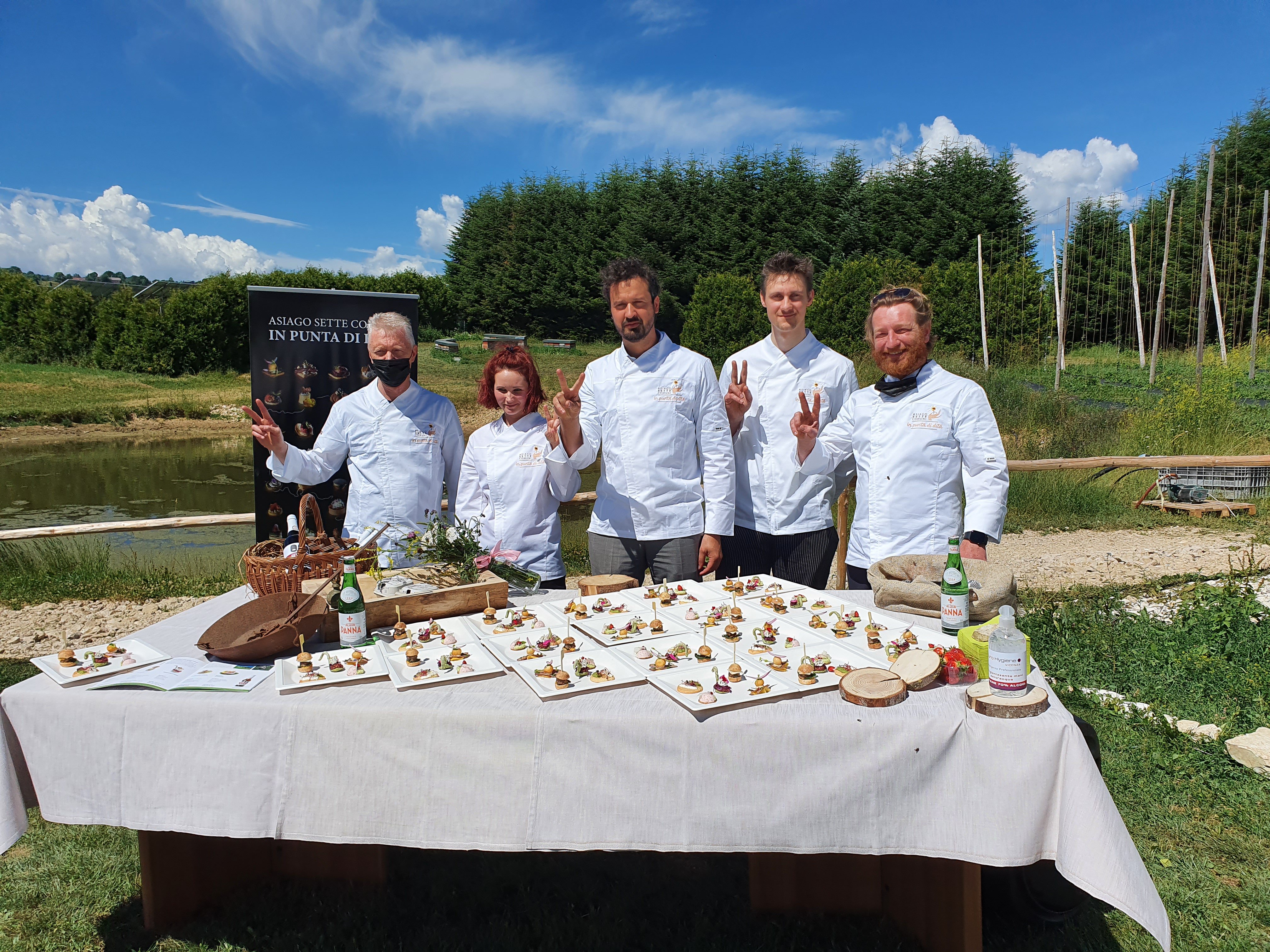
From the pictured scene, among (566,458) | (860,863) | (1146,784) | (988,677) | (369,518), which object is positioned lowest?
(1146,784)

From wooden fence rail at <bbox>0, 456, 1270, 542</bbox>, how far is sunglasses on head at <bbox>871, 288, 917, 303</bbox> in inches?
129

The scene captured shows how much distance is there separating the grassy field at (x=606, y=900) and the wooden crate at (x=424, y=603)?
88 cm

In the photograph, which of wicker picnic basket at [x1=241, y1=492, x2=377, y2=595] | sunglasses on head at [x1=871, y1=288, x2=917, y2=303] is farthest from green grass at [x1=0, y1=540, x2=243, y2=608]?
sunglasses on head at [x1=871, y1=288, x2=917, y2=303]

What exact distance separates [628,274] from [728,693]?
1.97 metres

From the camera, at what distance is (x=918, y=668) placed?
6.56ft

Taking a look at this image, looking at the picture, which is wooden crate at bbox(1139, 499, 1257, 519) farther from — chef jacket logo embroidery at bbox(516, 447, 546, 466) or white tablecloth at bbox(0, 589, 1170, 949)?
white tablecloth at bbox(0, 589, 1170, 949)

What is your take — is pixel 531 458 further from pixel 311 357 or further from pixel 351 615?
pixel 311 357

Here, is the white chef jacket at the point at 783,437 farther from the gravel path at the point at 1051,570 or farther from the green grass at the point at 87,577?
the green grass at the point at 87,577

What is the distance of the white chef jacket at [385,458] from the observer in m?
3.60

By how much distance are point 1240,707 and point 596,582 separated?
3.21 m

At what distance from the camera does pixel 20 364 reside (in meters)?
29.7

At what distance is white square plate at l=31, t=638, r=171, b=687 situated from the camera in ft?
6.93

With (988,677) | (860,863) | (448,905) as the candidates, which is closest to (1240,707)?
(860,863)

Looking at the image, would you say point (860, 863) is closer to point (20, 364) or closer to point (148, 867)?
point (148, 867)
